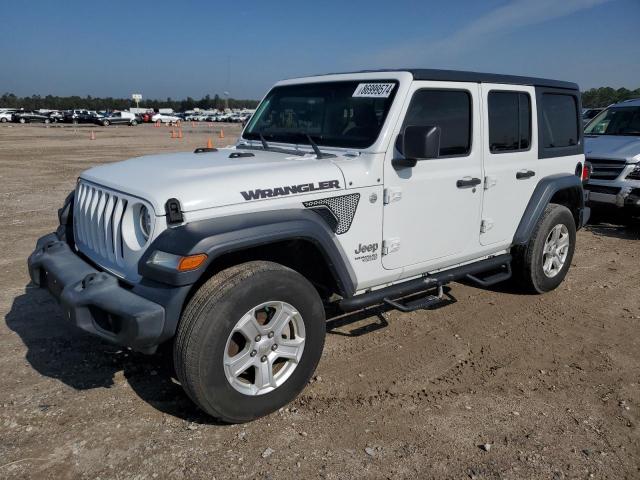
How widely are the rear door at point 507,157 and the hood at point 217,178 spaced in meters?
1.62

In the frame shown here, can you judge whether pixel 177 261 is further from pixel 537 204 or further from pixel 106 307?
pixel 537 204

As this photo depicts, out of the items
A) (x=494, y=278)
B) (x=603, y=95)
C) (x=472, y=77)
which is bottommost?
(x=494, y=278)

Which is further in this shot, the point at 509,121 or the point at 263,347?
the point at 509,121

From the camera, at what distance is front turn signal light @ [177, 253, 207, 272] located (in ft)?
8.71

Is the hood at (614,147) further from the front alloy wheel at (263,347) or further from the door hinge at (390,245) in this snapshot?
the front alloy wheel at (263,347)

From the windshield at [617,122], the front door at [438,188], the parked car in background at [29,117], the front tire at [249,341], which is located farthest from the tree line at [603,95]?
the parked car in background at [29,117]

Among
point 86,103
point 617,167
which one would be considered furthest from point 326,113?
point 86,103

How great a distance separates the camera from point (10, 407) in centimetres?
321

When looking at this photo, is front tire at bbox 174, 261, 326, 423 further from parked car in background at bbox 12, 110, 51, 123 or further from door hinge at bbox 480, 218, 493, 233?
parked car in background at bbox 12, 110, 51, 123

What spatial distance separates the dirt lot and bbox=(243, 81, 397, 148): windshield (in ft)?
5.36

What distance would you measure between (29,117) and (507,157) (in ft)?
189

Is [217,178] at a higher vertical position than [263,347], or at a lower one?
higher

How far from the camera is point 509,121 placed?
178 inches

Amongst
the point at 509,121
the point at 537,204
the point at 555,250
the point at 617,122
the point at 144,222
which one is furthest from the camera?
the point at 617,122
